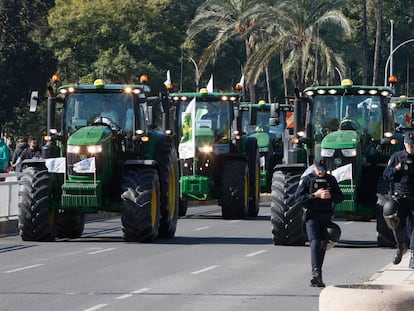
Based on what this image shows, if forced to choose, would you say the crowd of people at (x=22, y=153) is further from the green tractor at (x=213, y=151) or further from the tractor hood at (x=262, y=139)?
the tractor hood at (x=262, y=139)

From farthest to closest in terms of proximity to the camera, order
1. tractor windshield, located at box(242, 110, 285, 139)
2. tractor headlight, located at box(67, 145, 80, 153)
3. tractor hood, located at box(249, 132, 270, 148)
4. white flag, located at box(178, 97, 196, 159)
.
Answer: tractor windshield, located at box(242, 110, 285, 139) < tractor hood, located at box(249, 132, 270, 148) < white flag, located at box(178, 97, 196, 159) < tractor headlight, located at box(67, 145, 80, 153)

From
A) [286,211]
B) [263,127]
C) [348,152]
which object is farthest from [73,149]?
[263,127]

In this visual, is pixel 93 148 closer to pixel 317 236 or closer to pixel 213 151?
pixel 317 236

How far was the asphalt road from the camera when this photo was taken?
16.1 meters


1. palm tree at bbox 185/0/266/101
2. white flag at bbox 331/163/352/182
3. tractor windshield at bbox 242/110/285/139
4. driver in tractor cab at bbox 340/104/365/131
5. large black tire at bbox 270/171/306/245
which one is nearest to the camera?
large black tire at bbox 270/171/306/245

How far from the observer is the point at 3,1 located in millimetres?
71188

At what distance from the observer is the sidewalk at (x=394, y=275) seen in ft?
57.4

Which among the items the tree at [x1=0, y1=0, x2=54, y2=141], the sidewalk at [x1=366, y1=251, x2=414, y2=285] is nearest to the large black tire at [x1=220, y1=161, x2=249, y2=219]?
the sidewalk at [x1=366, y1=251, x2=414, y2=285]

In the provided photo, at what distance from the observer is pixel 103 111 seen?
26297 millimetres

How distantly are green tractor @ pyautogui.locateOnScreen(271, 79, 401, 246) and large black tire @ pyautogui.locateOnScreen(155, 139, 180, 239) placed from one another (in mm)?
2447

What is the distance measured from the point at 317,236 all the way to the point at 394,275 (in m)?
1.29

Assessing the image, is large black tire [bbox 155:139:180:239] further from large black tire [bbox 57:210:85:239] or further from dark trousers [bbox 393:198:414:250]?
dark trousers [bbox 393:198:414:250]

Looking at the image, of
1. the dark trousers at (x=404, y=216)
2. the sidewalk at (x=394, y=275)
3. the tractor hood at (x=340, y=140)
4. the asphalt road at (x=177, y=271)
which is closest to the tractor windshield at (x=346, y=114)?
the tractor hood at (x=340, y=140)

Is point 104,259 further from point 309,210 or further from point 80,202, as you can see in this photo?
point 309,210
